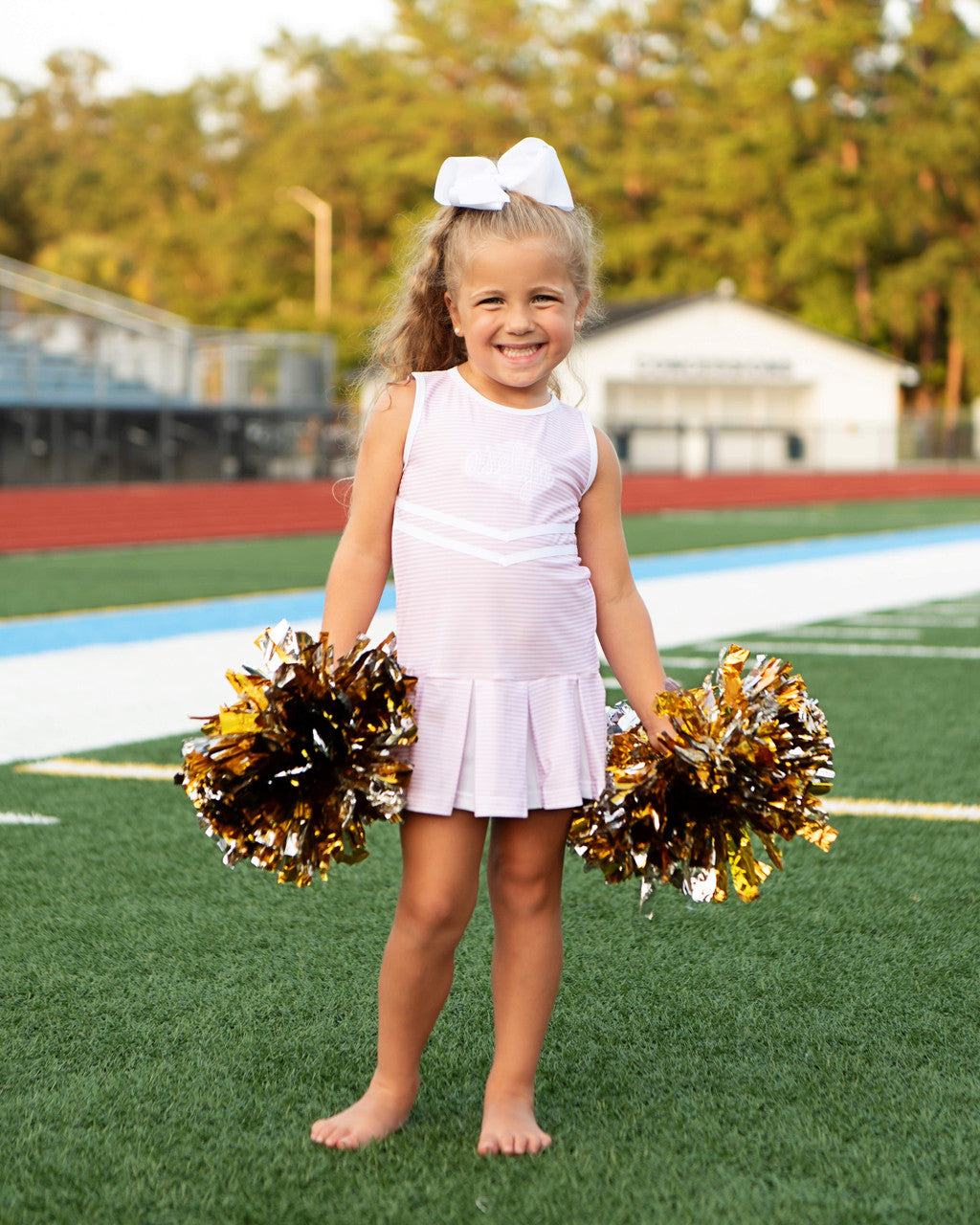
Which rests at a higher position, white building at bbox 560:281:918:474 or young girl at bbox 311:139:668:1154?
white building at bbox 560:281:918:474

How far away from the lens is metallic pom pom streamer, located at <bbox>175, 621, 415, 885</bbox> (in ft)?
8.70

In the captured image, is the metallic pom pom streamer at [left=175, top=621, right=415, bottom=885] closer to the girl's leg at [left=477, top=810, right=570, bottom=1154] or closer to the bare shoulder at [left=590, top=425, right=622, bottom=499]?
the girl's leg at [left=477, top=810, right=570, bottom=1154]

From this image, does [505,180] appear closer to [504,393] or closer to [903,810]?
[504,393]

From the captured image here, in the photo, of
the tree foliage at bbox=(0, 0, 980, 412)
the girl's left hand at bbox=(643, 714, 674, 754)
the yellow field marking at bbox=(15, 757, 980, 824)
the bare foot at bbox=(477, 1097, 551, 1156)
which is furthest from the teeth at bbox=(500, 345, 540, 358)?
the tree foliage at bbox=(0, 0, 980, 412)

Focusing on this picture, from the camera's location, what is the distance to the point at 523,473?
2.83m

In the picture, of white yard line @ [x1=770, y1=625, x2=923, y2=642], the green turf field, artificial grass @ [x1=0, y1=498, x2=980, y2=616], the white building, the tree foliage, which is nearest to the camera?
the green turf field

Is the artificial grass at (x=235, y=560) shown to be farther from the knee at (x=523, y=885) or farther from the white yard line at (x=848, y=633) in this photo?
the knee at (x=523, y=885)

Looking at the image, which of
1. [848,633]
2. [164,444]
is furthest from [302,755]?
[164,444]

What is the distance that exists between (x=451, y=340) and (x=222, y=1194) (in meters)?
1.42

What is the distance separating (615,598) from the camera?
9.77 feet

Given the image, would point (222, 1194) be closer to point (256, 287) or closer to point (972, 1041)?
point (972, 1041)

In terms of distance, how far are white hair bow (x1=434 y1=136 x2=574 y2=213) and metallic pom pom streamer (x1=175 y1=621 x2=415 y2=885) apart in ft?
2.43

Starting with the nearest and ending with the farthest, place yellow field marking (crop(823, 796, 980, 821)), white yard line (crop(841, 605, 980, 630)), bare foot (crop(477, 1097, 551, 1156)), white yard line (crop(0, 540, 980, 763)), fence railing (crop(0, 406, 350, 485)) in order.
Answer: bare foot (crop(477, 1097, 551, 1156)), yellow field marking (crop(823, 796, 980, 821)), white yard line (crop(0, 540, 980, 763)), white yard line (crop(841, 605, 980, 630)), fence railing (crop(0, 406, 350, 485))

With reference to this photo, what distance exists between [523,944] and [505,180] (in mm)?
1221
